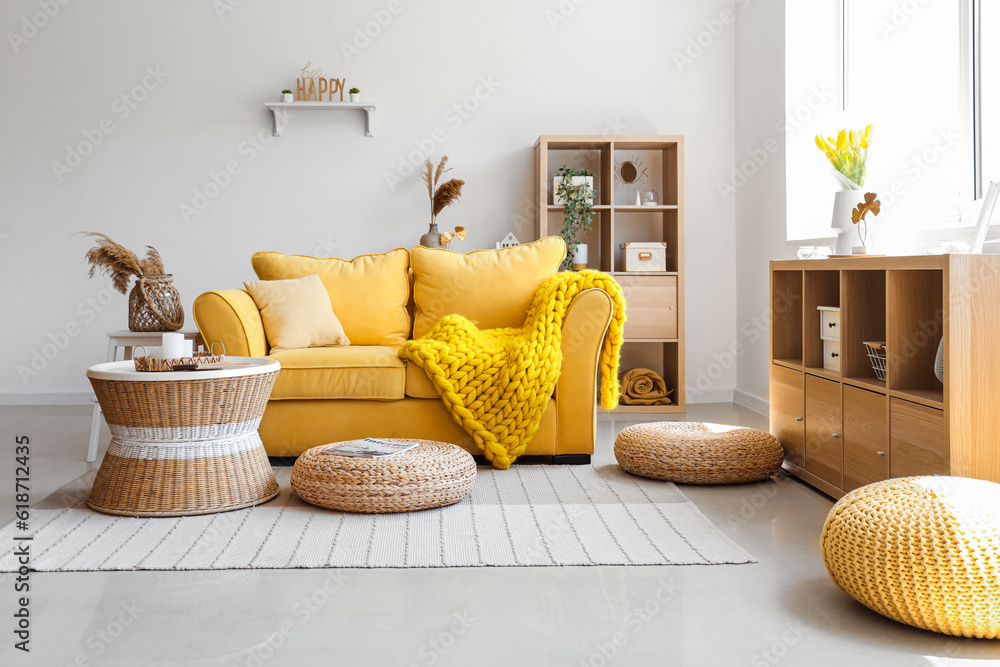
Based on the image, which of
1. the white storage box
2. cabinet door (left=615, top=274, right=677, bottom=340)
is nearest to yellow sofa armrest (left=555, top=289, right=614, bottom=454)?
cabinet door (left=615, top=274, right=677, bottom=340)

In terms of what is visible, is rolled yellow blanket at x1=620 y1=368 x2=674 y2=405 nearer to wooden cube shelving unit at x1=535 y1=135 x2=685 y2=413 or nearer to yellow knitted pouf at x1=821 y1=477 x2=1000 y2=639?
wooden cube shelving unit at x1=535 y1=135 x2=685 y2=413

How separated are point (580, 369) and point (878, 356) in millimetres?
1118

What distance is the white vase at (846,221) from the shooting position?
3.08 meters

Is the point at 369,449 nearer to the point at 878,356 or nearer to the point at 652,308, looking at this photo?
the point at 878,356

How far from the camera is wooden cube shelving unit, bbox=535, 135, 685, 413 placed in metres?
4.79

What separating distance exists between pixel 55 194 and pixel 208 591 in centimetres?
386

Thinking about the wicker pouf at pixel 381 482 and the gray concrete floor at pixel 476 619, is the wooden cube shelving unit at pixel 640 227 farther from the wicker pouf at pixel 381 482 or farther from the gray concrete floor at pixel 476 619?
the gray concrete floor at pixel 476 619

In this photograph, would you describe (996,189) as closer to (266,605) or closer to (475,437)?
(475,437)

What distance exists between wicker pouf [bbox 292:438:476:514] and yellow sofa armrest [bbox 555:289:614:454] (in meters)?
0.76

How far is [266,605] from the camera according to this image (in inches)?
75.9

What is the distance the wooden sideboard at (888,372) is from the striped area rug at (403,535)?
0.55 metres

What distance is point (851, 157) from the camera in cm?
313

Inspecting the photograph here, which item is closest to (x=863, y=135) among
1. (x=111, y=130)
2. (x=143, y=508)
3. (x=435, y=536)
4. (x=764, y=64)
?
(x=764, y=64)

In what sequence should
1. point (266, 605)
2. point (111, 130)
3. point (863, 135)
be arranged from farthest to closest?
point (111, 130), point (863, 135), point (266, 605)
